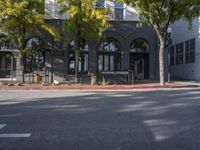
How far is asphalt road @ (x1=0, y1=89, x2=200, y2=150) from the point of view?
328 inches

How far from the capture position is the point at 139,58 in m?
38.9

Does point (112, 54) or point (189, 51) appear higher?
point (189, 51)

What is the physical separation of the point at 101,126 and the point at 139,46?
93.3 ft

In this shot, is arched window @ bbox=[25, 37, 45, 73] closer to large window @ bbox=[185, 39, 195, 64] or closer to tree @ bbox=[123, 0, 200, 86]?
tree @ bbox=[123, 0, 200, 86]

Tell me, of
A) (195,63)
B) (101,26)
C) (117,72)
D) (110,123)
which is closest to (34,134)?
(110,123)

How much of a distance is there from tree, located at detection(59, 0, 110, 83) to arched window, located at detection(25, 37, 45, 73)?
436 centimetres

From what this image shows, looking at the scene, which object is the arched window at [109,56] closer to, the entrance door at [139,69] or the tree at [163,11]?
the entrance door at [139,69]

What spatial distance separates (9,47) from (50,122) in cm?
2584

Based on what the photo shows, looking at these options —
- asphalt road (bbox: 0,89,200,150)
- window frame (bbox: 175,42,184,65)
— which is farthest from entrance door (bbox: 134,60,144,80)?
asphalt road (bbox: 0,89,200,150)

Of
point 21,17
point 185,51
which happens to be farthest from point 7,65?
Answer: point 185,51

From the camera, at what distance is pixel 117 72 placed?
33.8 m

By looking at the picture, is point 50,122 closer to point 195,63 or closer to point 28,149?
point 28,149

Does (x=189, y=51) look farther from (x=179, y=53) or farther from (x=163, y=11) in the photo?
(x=163, y=11)

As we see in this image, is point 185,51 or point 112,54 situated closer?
point 112,54
